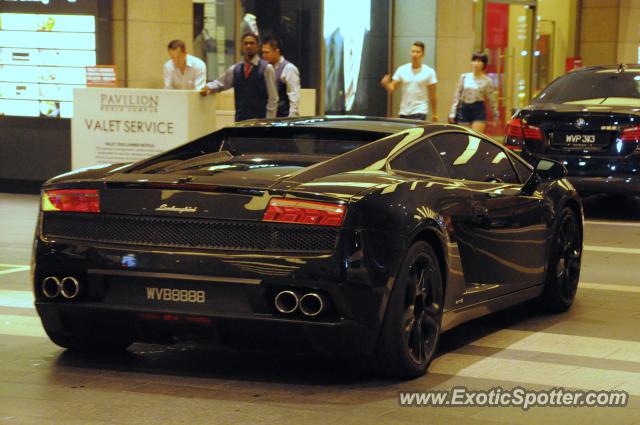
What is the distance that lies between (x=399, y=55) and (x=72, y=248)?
16259mm

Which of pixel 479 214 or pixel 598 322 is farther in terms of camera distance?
pixel 598 322

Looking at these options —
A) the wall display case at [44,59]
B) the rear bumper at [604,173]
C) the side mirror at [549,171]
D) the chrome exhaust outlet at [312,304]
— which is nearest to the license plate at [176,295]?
the chrome exhaust outlet at [312,304]

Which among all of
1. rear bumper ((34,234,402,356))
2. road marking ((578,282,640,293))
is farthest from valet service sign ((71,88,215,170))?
rear bumper ((34,234,402,356))

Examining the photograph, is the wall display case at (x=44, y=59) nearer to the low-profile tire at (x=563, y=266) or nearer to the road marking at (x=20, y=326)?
the road marking at (x=20, y=326)

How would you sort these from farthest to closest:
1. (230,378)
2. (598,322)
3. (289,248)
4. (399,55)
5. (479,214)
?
1. (399,55)
2. (598,322)
3. (479,214)
4. (230,378)
5. (289,248)

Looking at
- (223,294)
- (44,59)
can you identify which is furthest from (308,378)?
(44,59)

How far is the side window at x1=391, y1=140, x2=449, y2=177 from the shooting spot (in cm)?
673

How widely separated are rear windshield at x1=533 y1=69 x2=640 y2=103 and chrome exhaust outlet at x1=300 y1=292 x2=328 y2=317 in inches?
348

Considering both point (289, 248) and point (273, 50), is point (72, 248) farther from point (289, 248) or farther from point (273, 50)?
point (273, 50)

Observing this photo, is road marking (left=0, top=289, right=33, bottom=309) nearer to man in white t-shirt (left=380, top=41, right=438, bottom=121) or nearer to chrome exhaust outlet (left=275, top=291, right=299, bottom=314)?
chrome exhaust outlet (left=275, top=291, right=299, bottom=314)

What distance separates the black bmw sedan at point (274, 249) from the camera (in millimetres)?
5844

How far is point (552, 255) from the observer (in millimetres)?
8234

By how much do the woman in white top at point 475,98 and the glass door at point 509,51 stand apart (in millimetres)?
6948

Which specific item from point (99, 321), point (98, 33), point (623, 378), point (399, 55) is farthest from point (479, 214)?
point (399, 55)
